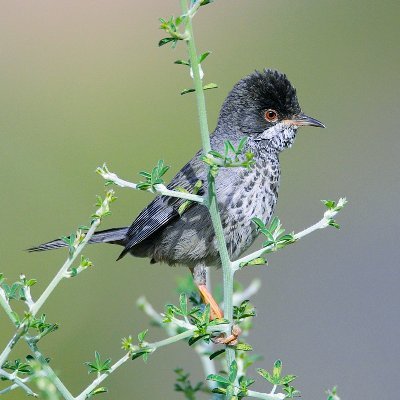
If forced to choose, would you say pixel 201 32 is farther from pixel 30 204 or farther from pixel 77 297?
pixel 77 297

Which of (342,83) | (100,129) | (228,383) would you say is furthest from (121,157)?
(228,383)

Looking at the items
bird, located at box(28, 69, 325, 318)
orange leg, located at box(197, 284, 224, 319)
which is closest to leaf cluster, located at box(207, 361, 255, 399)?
orange leg, located at box(197, 284, 224, 319)

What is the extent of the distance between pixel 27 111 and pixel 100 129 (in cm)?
81

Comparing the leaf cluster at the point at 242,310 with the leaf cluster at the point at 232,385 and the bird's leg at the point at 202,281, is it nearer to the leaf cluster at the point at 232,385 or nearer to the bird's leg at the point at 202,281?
the leaf cluster at the point at 232,385

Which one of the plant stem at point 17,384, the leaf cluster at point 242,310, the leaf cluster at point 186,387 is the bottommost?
the leaf cluster at point 186,387

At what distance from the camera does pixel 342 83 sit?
28.9 feet

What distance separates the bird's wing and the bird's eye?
343mm

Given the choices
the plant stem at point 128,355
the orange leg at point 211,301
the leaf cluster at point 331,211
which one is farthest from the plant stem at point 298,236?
the orange leg at point 211,301

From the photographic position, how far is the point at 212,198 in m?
1.95

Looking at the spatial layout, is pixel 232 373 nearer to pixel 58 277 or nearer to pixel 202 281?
pixel 58 277

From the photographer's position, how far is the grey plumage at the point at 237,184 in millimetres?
3215

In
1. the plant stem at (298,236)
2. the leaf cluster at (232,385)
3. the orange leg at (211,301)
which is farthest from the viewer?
the orange leg at (211,301)

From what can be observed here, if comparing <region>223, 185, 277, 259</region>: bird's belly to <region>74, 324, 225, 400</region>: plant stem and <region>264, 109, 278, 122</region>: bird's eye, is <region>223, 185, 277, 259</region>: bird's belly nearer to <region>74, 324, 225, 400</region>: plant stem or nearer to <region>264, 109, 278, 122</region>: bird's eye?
<region>264, 109, 278, 122</region>: bird's eye

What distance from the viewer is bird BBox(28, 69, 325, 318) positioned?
127 inches
